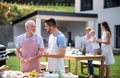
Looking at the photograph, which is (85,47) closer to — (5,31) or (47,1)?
(5,31)

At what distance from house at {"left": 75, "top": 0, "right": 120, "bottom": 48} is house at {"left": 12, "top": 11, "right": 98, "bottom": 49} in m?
1.36

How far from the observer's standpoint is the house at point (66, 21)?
985 inches

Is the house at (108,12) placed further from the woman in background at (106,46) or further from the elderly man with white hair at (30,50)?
the elderly man with white hair at (30,50)

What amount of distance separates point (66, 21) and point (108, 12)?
15.0 ft

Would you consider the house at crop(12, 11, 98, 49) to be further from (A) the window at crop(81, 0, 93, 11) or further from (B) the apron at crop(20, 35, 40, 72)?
(B) the apron at crop(20, 35, 40, 72)

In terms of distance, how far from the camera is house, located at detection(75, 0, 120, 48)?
1088 inches

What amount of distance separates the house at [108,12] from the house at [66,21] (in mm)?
1364

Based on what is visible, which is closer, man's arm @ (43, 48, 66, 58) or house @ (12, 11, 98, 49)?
man's arm @ (43, 48, 66, 58)

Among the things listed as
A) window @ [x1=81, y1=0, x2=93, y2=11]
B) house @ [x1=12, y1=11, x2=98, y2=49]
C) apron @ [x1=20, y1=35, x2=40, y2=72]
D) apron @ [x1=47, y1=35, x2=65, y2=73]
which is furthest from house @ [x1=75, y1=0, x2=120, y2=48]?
apron @ [x1=20, y1=35, x2=40, y2=72]

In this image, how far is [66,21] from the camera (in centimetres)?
3147

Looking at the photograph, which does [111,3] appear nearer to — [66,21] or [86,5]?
[86,5]

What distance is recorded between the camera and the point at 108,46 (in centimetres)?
1066

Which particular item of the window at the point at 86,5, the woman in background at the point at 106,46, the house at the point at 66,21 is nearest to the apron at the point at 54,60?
the woman in background at the point at 106,46

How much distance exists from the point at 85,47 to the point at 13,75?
6.24m
